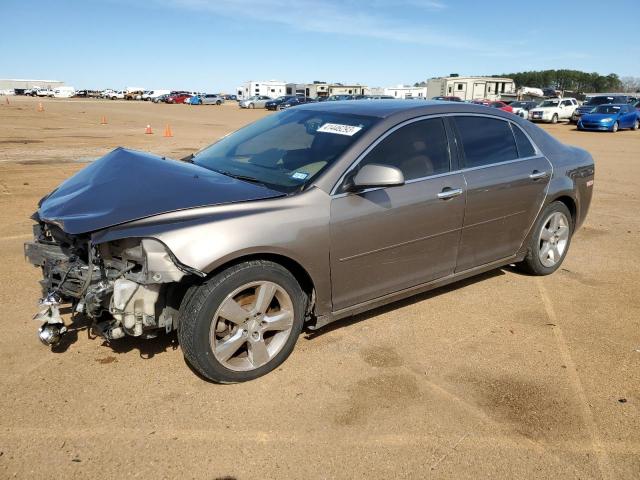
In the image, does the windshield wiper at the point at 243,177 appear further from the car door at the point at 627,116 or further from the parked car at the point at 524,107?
the parked car at the point at 524,107

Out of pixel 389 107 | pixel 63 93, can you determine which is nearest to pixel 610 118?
pixel 389 107

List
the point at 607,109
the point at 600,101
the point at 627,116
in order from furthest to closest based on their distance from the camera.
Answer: the point at 600,101 < the point at 607,109 < the point at 627,116

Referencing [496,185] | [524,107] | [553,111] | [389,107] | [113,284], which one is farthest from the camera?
[524,107]

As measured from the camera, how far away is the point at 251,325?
3.24m

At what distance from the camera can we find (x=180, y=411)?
9.84 ft

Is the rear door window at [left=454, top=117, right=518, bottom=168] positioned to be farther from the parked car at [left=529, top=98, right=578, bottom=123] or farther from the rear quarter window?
the parked car at [left=529, top=98, right=578, bottom=123]

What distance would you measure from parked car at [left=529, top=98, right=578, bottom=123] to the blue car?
14.9 feet

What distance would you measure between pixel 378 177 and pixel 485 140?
1.54 metres

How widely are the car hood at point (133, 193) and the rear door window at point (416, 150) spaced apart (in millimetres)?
875

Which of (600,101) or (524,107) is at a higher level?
(600,101)

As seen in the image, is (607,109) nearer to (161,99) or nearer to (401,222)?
(401,222)

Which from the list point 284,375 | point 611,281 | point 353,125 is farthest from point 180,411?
point 611,281

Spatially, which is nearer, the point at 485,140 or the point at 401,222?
the point at 401,222

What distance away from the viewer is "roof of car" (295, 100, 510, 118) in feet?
13.3
